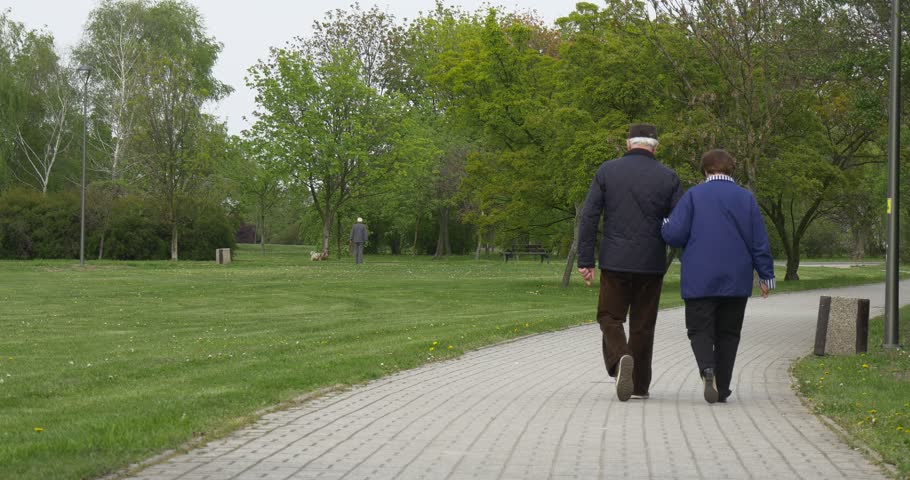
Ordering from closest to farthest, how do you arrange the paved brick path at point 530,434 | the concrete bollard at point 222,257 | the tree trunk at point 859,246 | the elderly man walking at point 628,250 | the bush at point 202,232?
the paved brick path at point 530,434
the elderly man walking at point 628,250
the concrete bollard at point 222,257
the bush at point 202,232
the tree trunk at point 859,246

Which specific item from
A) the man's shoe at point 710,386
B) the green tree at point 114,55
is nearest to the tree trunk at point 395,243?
the green tree at point 114,55

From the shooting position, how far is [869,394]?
10109 millimetres

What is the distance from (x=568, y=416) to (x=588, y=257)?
1.41 meters

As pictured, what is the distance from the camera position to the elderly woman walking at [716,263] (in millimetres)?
9156

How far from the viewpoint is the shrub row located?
174 ft

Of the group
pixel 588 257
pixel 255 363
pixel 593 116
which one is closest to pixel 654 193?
pixel 588 257

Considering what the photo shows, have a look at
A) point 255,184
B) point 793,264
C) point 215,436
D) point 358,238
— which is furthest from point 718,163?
point 255,184

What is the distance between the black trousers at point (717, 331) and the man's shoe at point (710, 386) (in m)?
0.04

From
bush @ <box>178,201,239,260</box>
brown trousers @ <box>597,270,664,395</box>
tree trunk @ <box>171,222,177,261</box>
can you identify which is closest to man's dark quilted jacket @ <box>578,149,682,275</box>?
brown trousers @ <box>597,270,664,395</box>

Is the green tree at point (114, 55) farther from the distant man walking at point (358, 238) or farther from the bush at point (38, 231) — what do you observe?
the distant man walking at point (358, 238)

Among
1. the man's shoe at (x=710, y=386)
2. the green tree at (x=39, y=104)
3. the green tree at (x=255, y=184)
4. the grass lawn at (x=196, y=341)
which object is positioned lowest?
the grass lawn at (x=196, y=341)

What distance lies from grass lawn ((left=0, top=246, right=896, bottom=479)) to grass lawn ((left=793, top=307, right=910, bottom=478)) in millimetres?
3866

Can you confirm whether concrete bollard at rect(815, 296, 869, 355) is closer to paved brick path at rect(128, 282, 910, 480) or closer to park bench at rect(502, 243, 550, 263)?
paved brick path at rect(128, 282, 910, 480)

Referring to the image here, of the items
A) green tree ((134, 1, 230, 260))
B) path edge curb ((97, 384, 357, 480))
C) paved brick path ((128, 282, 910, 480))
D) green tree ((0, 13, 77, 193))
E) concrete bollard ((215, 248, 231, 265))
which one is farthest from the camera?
green tree ((0, 13, 77, 193))
